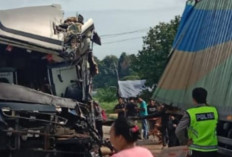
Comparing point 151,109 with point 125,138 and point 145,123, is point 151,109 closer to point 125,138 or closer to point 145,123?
point 145,123

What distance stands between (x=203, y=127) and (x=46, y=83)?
4.93 meters

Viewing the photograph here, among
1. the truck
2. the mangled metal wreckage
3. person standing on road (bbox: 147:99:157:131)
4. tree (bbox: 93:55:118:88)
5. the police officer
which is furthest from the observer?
tree (bbox: 93:55:118:88)

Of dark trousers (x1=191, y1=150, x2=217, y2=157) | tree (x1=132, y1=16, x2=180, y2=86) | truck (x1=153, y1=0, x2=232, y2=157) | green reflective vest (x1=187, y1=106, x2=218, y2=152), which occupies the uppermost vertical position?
tree (x1=132, y1=16, x2=180, y2=86)

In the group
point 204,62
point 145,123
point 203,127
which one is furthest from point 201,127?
point 145,123

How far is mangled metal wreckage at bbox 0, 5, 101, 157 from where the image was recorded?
904 centimetres

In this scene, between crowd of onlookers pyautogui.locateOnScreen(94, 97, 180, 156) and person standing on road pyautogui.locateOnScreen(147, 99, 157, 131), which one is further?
person standing on road pyautogui.locateOnScreen(147, 99, 157, 131)

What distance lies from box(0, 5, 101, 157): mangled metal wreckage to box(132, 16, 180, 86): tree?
20145 millimetres

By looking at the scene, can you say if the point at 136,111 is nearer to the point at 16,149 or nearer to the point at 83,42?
the point at 83,42

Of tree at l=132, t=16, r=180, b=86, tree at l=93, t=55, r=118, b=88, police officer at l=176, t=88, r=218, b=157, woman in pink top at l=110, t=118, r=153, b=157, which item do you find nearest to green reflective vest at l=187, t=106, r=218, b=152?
police officer at l=176, t=88, r=218, b=157

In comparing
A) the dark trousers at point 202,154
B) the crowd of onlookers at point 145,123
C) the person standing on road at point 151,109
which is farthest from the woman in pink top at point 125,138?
the person standing on road at point 151,109

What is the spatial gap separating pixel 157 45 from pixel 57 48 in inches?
917

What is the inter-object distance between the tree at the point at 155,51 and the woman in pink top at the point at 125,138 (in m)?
27.3

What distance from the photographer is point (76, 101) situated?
413 inches

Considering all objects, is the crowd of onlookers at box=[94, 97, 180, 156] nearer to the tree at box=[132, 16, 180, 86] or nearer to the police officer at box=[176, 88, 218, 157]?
the police officer at box=[176, 88, 218, 157]
